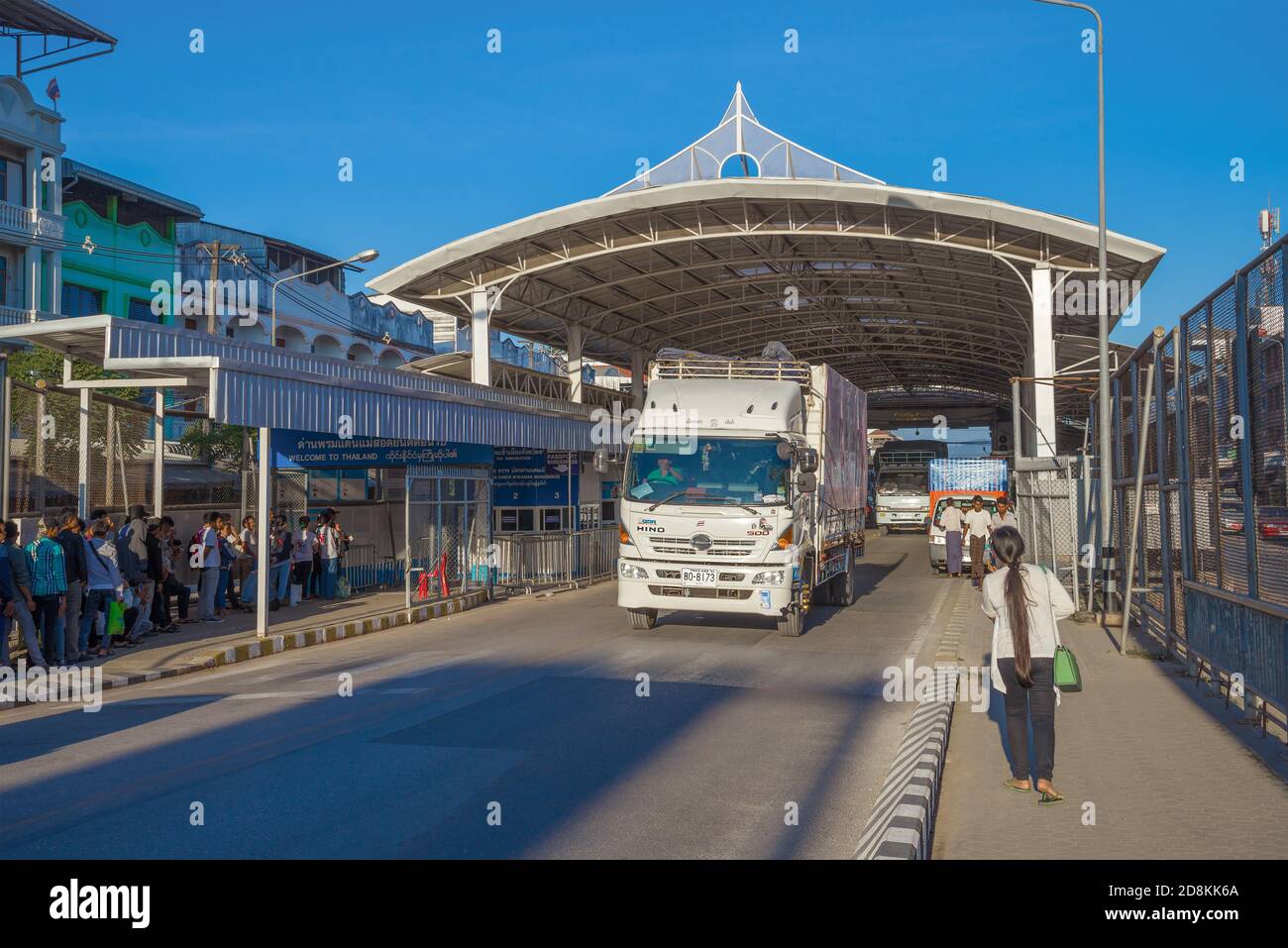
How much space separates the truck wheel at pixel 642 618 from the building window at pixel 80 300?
1031 inches

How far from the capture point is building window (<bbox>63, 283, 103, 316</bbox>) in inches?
1325

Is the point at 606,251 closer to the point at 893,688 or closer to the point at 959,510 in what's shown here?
the point at 959,510

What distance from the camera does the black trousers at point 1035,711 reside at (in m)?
6.36

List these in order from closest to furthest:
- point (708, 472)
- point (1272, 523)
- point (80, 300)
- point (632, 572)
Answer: point (1272, 523)
point (632, 572)
point (708, 472)
point (80, 300)

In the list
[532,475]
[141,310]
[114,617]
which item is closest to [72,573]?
[114,617]

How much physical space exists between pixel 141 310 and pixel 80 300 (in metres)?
2.75


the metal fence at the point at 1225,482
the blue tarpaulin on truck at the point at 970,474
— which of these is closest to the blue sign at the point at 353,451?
the metal fence at the point at 1225,482

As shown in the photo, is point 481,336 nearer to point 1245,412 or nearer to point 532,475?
point 532,475

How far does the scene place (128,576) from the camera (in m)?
13.5

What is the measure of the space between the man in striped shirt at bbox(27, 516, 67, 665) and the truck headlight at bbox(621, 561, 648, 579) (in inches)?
252

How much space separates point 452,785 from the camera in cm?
673

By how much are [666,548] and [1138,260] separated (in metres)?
15.7
